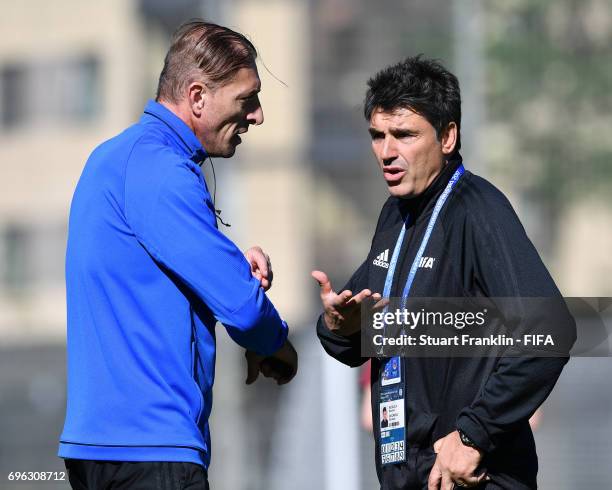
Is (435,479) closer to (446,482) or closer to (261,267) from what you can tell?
(446,482)

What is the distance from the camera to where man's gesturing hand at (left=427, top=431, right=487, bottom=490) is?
2.92 m

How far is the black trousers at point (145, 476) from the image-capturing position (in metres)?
2.92

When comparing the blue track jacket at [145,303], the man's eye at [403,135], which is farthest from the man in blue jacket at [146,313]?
the man's eye at [403,135]

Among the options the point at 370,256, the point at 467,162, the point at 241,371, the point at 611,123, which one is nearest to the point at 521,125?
the point at 611,123

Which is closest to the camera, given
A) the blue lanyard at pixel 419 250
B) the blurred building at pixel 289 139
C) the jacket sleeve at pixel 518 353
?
the jacket sleeve at pixel 518 353

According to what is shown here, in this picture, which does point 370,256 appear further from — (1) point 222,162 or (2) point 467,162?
(1) point 222,162

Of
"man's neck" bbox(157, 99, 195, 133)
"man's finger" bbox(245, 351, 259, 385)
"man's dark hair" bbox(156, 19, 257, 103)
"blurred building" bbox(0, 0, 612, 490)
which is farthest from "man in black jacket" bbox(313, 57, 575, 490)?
"blurred building" bbox(0, 0, 612, 490)

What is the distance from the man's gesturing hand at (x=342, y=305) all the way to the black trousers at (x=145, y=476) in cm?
57

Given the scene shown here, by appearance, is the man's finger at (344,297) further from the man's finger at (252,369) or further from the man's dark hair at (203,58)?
the man's dark hair at (203,58)

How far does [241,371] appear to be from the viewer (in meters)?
12.0

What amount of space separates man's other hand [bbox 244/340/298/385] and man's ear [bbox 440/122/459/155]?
0.75 meters

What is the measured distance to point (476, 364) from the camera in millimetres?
3041

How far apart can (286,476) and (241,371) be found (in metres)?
5.61

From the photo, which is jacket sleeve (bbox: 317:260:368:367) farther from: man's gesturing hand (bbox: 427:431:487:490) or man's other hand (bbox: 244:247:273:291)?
man's gesturing hand (bbox: 427:431:487:490)
